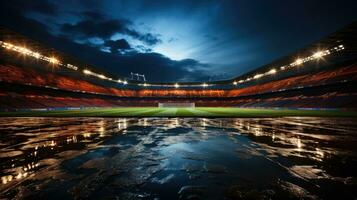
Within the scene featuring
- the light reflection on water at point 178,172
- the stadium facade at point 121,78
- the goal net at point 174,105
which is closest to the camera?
the light reflection on water at point 178,172

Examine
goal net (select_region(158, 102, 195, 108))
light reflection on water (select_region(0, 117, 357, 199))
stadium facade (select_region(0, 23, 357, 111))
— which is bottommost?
light reflection on water (select_region(0, 117, 357, 199))

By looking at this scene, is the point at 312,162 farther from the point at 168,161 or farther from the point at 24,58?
the point at 24,58

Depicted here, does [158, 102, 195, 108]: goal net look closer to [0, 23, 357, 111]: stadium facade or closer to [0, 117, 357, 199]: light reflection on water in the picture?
[0, 23, 357, 111]: stadium facade

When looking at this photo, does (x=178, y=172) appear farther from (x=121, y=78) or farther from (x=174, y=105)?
(x=174, y=105)

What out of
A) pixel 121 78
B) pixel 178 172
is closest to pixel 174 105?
pixel 121 78

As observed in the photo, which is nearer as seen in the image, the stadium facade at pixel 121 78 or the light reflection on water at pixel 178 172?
the light reflection on water at pixel 178 172

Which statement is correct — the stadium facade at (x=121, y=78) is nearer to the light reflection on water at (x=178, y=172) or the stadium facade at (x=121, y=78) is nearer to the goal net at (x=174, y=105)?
the goal net at (x=174, y=105)

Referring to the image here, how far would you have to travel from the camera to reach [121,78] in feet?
232

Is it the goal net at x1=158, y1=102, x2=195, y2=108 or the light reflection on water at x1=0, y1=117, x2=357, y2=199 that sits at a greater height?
the goal net at x1=158, y1=102, x2=195, y2=108

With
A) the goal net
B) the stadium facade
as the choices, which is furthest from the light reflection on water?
the goal net

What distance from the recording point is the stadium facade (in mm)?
A: 34156

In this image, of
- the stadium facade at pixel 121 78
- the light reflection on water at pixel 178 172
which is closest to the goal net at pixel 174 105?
the stadium facade at pixel 121 78

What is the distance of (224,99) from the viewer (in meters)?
90.1

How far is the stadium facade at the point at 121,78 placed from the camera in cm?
3416
